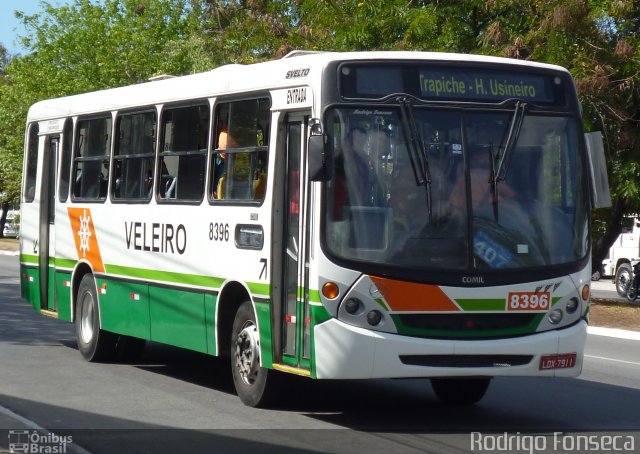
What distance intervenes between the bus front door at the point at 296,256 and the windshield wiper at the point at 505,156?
1.51 m

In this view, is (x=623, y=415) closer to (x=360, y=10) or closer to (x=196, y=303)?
(x=196, y=303)

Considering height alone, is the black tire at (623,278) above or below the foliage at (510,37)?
below

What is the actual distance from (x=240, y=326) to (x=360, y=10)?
1453 cm

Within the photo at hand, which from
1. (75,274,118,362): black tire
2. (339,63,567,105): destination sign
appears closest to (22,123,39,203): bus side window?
(75,274,118,362): black tire

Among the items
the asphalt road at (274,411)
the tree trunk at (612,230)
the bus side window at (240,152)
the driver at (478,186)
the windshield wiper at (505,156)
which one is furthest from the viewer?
the tree trunk at (612,230)

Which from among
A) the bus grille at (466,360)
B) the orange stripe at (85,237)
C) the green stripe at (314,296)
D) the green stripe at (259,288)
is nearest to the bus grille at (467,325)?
the bus grille at (466,360)

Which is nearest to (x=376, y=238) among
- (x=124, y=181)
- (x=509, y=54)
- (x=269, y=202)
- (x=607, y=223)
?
(x=269, y=202)

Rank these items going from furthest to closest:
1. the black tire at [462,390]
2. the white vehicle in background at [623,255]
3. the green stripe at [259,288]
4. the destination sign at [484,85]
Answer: the white vehicle in background at [623,255] < the black tire at [462,390] < the green stripe at [259,288] < the destination sign at [484,85]

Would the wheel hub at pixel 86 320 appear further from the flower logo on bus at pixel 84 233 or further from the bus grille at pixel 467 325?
the bus grille at pixel 467 325

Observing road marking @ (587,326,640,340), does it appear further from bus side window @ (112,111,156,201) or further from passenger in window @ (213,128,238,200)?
passenger in window @ (213,128,238,200)

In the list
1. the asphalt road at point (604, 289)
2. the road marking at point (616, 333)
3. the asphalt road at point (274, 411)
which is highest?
the asphalt road at point (274, 411)

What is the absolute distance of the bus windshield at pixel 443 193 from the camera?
9.67 meters

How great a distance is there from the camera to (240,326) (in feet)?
36.3

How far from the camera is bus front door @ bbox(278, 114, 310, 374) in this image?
32.8ft
